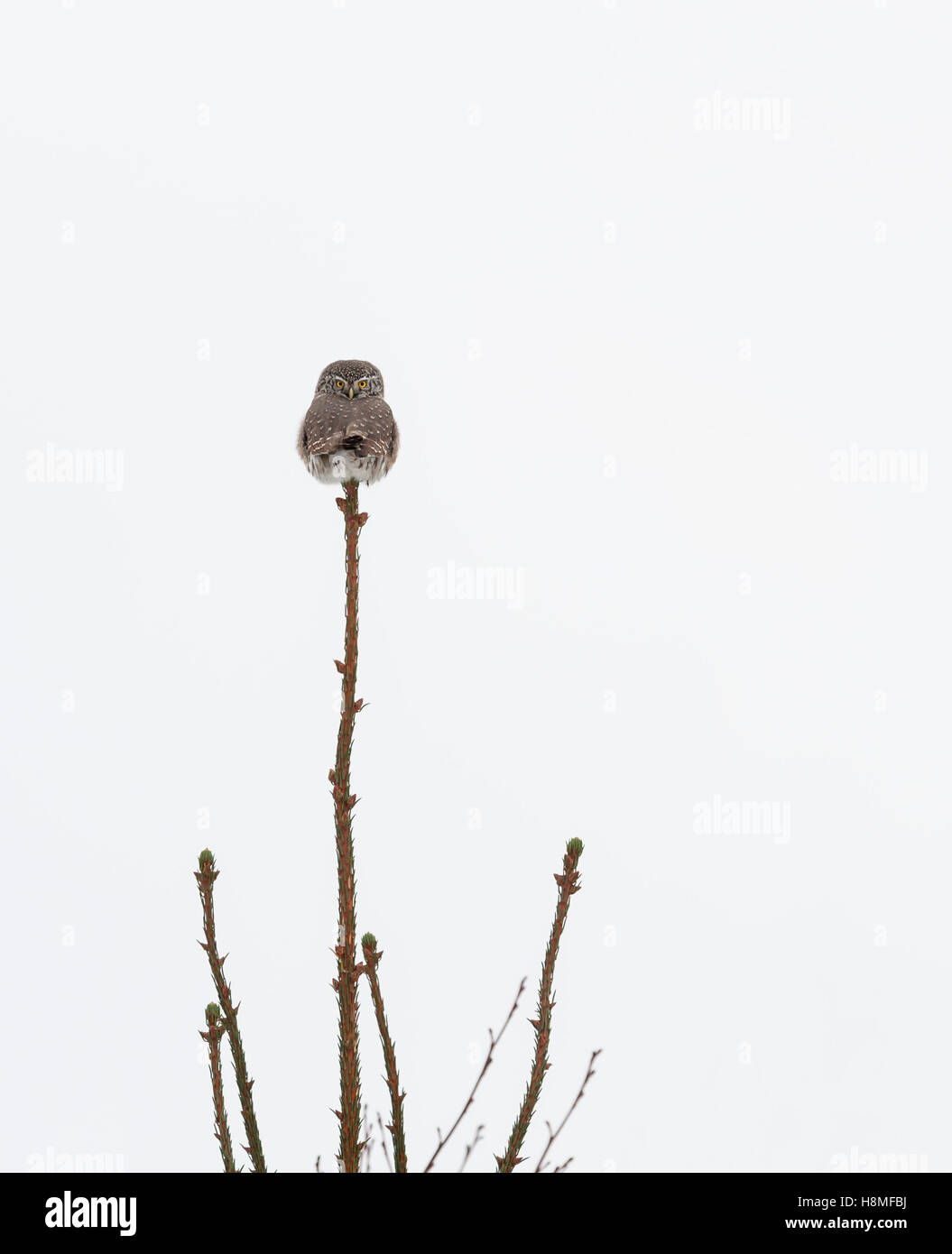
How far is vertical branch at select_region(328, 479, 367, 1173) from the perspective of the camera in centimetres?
316

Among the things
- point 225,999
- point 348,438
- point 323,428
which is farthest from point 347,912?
point 323,428

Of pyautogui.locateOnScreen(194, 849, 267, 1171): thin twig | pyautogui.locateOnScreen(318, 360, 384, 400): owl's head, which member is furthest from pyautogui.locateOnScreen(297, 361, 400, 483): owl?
pyautogui.locateOnScreen(194, 849, 267, 1171): thin twig

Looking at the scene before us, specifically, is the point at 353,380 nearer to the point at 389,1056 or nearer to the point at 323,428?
the point at 323,428

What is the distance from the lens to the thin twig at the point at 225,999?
3.34 metres

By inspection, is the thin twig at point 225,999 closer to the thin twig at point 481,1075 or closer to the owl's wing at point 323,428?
the thin twig at point 481,1075

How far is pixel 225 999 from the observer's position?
340cm

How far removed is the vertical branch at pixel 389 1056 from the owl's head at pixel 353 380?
377cm

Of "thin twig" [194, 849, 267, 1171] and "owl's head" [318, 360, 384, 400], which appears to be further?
"owl's head" [318, 360, 384, 400]

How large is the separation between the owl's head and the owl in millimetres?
423

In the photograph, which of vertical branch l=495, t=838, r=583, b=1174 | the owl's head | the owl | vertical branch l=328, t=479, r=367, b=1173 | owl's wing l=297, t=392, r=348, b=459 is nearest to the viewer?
vertical branch l=328, t=479, r=367, b=1173

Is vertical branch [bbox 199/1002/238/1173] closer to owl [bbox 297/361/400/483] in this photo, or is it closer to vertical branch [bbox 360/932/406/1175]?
vertical branch [bbox 360/932/406/1175]
